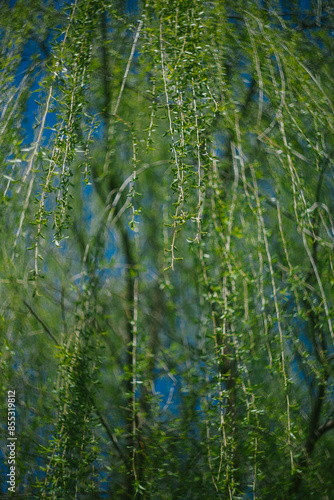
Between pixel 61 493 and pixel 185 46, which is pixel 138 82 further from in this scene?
pixel 61 493

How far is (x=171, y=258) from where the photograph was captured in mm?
866

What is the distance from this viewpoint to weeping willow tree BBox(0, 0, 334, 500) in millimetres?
918

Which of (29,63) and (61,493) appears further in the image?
(29,63)

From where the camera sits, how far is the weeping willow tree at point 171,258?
92cm

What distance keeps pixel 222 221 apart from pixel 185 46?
1.40 feet

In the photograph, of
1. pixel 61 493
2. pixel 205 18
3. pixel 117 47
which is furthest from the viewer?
pixel 117 47

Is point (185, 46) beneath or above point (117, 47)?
above

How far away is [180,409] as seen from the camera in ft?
3.30

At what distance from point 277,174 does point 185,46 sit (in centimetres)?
39

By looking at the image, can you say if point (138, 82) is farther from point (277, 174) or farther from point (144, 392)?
point (144, 392)

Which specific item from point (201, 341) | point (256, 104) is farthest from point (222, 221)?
point (256, 104)

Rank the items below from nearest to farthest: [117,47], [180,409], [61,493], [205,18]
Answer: [61,493], [180,409], [205,18], [117,47]

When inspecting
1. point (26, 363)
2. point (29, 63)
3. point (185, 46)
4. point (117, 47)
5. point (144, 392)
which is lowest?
point (26, 363)

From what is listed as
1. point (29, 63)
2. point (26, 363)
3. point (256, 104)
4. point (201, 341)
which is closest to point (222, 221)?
point (201, 341)
